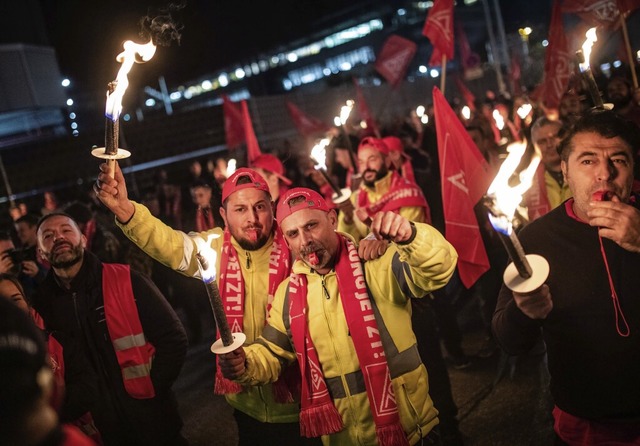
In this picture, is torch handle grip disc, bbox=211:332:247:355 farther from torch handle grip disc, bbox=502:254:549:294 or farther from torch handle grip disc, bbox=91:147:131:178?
torch handle grip disc, bbox=502:254:549:294

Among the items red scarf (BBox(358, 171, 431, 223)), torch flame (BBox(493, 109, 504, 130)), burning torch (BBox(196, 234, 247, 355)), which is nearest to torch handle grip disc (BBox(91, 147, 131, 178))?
burning torch (BBox(196, 234, 247, 355))

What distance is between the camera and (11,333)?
3.64 ft

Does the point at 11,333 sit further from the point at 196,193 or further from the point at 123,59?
the point at 196,193

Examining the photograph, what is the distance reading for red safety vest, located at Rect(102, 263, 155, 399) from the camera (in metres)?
3.44

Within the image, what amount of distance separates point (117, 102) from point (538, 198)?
3.87 metres

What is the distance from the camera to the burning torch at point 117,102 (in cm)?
231

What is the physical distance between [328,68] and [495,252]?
246 feet

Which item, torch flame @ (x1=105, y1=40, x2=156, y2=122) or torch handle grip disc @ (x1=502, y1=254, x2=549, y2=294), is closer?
torch handle grip disc @ (x1=502, y1=254, x2=549, y2=294)

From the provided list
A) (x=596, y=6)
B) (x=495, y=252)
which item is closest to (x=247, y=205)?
(x=495, y=252)

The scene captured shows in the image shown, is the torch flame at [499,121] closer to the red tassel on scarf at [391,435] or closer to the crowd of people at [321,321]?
the crowd of people at [321,321]

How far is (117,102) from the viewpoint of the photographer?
2383 millimetres

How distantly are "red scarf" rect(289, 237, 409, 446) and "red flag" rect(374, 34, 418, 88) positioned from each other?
10.7m

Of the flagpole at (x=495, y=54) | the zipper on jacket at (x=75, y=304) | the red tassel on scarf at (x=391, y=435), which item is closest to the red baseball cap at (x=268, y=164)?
the zipper on jacket at (x=75, y=304)

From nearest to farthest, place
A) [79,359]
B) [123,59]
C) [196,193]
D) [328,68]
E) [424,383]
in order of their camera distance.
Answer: [123,59], [424,383], [79,359], [196,193], [328,68]
